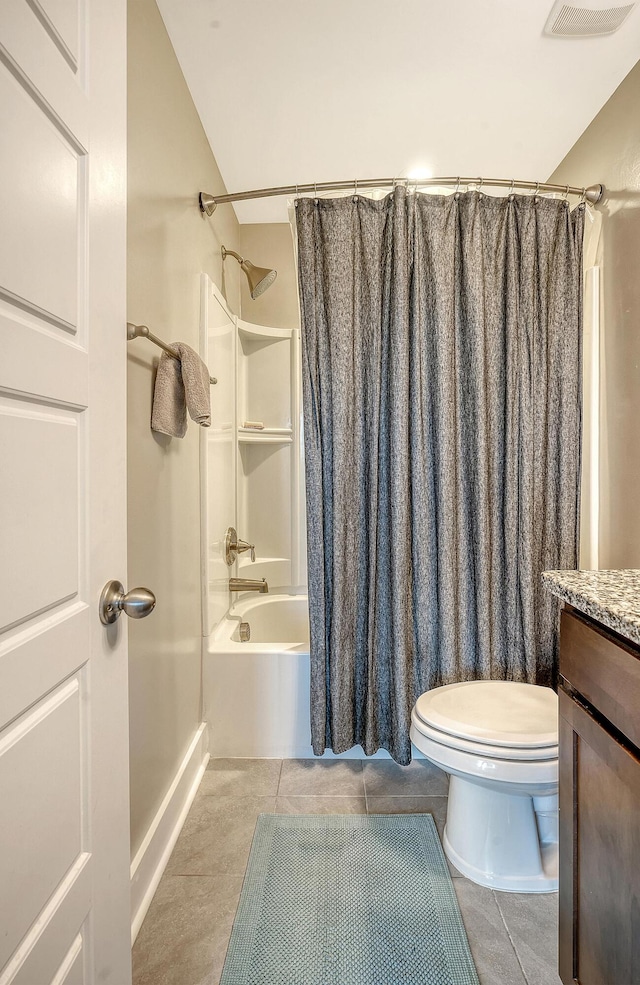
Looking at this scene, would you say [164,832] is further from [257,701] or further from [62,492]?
[62,492]

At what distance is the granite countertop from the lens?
0.72m

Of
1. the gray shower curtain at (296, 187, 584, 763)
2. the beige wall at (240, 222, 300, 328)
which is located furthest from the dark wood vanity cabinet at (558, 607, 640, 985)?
the beige wall at (240, 222, 300, 328)

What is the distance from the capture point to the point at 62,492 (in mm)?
680

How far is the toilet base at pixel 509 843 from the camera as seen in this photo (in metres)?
1.39

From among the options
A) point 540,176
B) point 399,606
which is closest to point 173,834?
point 399,606

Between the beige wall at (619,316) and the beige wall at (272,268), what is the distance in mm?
1501

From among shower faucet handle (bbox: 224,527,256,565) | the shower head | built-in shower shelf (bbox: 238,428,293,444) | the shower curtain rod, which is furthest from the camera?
built-in shower shelf (bbox: 238,428,293,444)

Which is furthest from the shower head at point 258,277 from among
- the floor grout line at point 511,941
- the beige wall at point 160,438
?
the floor grout line at point 511,941

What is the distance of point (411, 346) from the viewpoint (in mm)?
1807

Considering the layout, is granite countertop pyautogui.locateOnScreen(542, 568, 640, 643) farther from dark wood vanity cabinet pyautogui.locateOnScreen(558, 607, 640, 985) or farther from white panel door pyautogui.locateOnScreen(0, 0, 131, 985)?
white panel door pyautogui.locateOnScreen(0, 0, 131, 985)

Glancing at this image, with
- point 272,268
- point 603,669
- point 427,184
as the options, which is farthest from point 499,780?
point 272,268

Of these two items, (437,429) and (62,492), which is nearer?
(62,492)

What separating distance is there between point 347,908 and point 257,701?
808 mm

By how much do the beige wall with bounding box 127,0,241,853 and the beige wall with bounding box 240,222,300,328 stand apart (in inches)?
32.9
